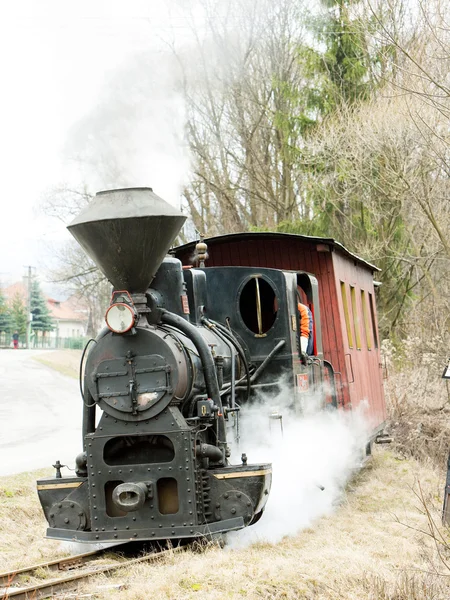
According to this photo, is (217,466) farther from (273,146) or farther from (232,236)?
(273,146)

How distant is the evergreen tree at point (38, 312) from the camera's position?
7212 centimetres

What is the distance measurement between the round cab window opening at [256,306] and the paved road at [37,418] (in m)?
4.36

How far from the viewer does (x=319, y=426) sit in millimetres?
8531

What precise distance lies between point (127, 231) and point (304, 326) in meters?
2.87

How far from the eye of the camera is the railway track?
517 centimetres

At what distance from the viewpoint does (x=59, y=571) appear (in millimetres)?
6023

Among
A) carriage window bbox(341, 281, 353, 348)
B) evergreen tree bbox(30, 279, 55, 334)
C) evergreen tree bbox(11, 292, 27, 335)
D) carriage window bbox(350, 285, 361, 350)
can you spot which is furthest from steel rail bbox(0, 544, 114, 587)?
evergreen tree bbox(30, 279, 55, 334)

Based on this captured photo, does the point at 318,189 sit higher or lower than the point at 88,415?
higher

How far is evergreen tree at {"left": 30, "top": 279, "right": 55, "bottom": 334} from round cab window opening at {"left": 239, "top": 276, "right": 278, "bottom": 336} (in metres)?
65.2

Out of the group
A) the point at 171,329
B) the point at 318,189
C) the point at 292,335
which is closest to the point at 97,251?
the point at 171,329

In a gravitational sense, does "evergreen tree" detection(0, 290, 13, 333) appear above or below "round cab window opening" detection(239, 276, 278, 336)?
Answer: above

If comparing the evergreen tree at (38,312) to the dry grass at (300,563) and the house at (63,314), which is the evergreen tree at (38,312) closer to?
the house at (63,314)

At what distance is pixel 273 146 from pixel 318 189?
4.28 meters

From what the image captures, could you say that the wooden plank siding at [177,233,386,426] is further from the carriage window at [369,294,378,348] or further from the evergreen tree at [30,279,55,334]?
the evergreen tree at [30,279,55,334]
